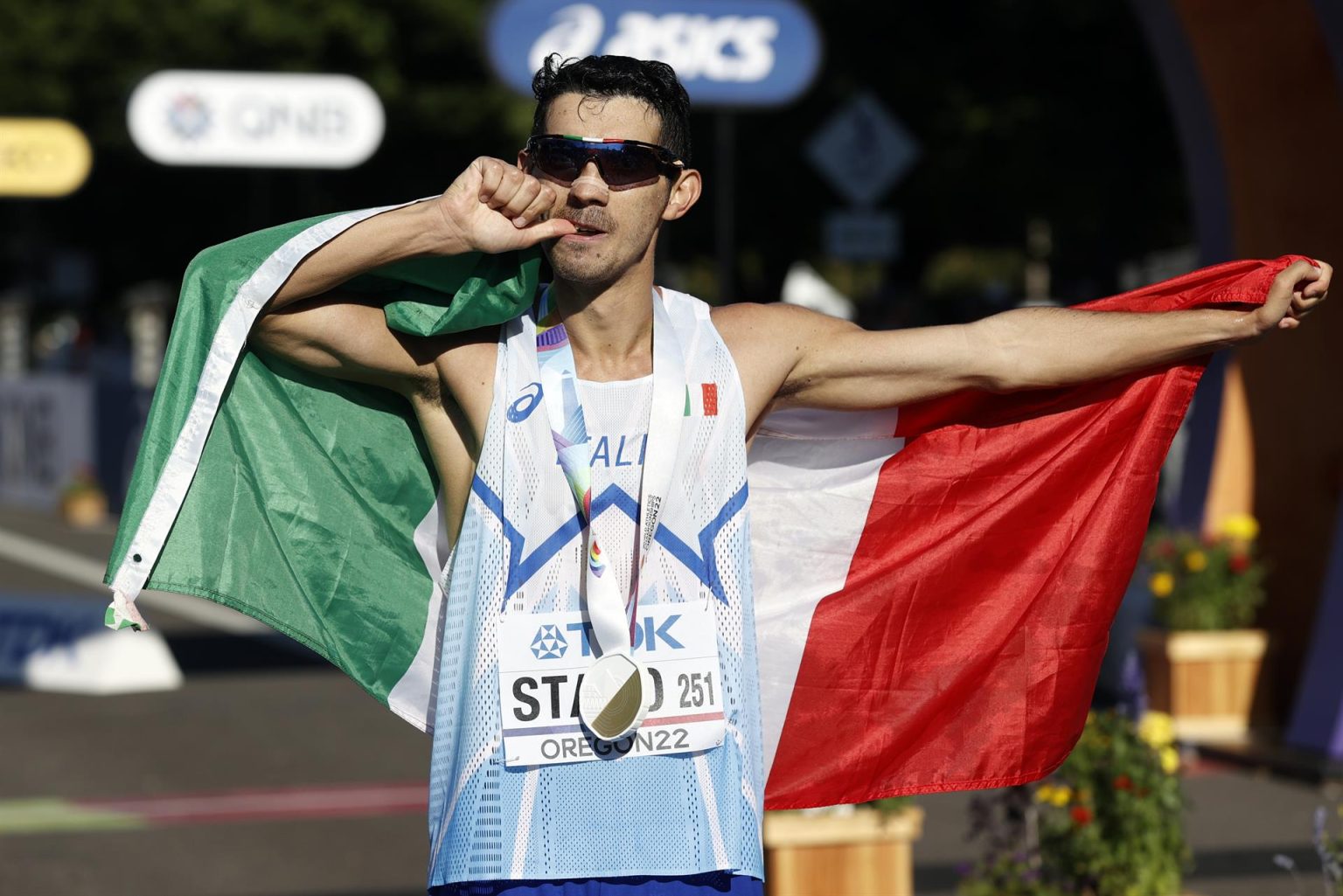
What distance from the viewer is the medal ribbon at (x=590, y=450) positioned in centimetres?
364

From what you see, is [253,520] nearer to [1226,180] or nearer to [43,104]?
[1226,180]

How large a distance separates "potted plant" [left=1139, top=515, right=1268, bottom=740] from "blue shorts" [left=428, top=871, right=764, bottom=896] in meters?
7.20

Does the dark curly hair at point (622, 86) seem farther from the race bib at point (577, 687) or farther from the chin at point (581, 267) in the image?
the race bib at point (577, 687)

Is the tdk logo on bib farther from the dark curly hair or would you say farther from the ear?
the dark curly hair

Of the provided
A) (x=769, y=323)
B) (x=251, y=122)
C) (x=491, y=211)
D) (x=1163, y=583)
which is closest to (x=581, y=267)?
(x=491, y=211)

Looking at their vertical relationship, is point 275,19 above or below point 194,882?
above

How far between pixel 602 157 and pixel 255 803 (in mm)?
6549

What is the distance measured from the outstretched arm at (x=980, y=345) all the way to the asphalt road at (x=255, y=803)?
406 cm

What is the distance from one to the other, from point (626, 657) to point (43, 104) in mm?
43578

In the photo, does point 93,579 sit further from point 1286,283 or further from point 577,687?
point 1286,283

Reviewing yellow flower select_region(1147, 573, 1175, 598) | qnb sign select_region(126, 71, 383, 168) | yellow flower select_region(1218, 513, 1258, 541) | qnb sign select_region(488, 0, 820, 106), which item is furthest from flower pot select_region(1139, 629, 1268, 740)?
qnb sign select_region(126, 71, 383, 168)

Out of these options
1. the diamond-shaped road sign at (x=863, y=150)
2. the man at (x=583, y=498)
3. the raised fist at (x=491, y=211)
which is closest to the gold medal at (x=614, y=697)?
the man at (x=583, y=498)

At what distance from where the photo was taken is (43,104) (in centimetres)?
4456

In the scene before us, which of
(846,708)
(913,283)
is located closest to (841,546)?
(846,708)
